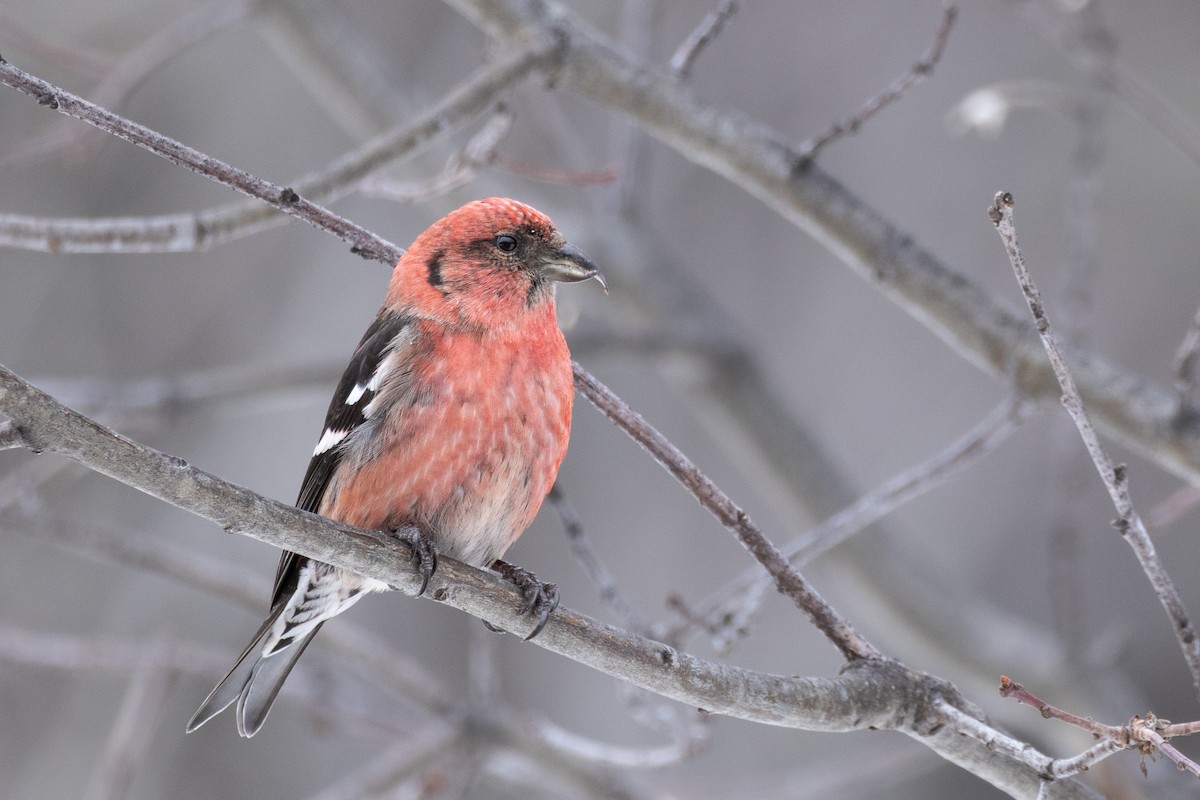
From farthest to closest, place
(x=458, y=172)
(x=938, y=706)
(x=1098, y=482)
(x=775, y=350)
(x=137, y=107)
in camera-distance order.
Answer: (x=137, y=107), (x=775, y=350), (x=1098, y=482), (x=458, y=172), (x=938, y=706)

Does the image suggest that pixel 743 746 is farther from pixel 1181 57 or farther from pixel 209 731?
pixel 1181 57

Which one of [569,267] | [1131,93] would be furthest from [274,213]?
[1131,93]

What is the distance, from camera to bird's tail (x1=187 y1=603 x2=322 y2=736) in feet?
10.2

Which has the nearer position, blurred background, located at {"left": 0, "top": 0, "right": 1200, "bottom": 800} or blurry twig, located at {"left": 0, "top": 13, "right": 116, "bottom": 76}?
blurry twig, located at {"left": 0, "top": 13, "right": 116, "bottom": 76}

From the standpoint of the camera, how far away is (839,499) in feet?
14.7

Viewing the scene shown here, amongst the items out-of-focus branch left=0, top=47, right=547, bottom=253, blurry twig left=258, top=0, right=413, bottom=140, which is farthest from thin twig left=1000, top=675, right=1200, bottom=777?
blurry twig left=258, top=0, right=413, bottom=140

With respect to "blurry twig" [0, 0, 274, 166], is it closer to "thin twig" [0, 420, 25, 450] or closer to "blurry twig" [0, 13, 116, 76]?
"blurry twig" [0, 13, 116, 76]

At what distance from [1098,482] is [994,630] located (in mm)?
1478

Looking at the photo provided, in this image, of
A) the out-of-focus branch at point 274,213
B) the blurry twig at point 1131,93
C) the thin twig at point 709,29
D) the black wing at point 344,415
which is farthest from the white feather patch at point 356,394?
the blurry twig at point 1131,93

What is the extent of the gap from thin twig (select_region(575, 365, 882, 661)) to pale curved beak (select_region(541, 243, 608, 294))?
2.73 feet

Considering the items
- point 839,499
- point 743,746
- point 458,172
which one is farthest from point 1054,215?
point 458,172

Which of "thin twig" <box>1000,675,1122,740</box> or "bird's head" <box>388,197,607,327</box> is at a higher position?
"bird's head" <box>388,197,607,327</box>

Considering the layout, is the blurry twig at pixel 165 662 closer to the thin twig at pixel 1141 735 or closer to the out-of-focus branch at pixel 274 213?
the out-of-focus branch at pixel 274 213

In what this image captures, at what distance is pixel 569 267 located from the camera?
3.30m
